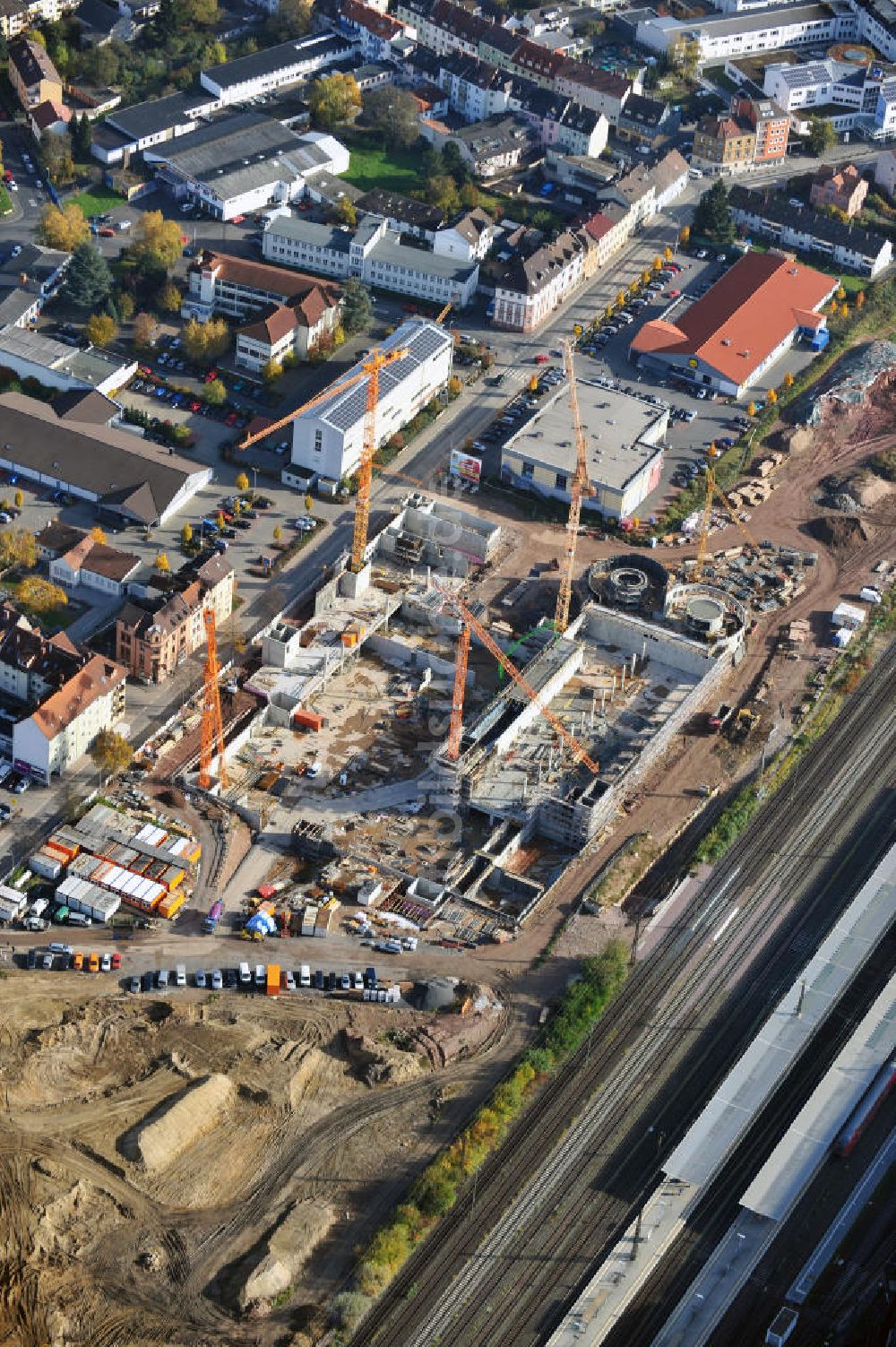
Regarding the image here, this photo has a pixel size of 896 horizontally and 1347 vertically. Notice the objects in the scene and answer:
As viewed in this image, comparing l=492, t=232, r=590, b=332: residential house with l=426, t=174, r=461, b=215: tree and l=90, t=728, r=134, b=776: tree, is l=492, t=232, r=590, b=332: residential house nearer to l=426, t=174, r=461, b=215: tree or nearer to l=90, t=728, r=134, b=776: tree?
l=426, t=174, r=461, b=215: tree

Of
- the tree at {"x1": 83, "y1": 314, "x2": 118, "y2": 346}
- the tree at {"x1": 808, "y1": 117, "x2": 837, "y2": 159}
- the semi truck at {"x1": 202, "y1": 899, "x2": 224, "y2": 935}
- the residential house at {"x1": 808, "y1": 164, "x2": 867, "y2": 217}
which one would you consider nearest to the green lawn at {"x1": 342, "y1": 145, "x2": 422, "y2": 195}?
the tree at {"x1": 83, "y1": 314, "x2": 118, "y2": 346}

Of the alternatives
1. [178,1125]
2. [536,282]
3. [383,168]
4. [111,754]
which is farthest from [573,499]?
[178,1125]

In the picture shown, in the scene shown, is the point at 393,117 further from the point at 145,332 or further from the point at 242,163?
the point at 145,332

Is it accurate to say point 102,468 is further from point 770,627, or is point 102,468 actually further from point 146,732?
point 770,627

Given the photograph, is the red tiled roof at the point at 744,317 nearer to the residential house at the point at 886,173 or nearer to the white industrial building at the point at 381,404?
the white industrial building at the point at 381,404

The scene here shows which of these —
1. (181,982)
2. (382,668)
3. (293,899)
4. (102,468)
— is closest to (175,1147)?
(181,982)

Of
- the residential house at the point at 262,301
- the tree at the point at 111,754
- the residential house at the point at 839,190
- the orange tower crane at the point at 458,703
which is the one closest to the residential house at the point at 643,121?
the residential house at the point at 839,190
